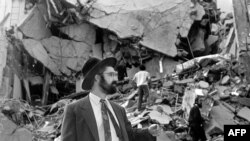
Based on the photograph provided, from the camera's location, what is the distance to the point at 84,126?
284cm

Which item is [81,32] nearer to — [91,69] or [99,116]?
[91,69]

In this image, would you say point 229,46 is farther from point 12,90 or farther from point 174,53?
point 12,90

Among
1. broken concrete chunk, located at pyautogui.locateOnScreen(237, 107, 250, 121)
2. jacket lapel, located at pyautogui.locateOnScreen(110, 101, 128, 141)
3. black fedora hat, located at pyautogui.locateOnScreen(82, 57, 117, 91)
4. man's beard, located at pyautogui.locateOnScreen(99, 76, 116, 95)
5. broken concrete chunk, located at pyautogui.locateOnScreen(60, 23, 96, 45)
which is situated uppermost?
broken concrete chunk, located at pyautogui.locateOnScreen(60, 23, 96, 45)

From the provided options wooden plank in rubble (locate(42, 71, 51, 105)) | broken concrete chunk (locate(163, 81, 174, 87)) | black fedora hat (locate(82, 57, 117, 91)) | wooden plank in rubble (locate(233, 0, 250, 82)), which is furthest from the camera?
wooden plank in rubble (locate(42, 71, 51, 105))

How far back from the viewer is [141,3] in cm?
1678

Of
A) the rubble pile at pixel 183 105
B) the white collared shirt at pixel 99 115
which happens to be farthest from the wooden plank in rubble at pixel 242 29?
the white collared shirt at pixel 99 115

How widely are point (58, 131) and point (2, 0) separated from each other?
384 inches

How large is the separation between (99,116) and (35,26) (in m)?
14.0

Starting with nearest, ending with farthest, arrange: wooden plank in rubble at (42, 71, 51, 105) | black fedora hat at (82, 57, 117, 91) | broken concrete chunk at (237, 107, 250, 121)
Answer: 1. black fedora hat at (82, 57, 117, 91)
2. broken concrete chunk at (237, 107, 250, 121)
3. wooden plank in rubble at (42, 71, 51, 105)

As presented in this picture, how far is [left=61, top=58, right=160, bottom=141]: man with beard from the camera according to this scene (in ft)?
9.30

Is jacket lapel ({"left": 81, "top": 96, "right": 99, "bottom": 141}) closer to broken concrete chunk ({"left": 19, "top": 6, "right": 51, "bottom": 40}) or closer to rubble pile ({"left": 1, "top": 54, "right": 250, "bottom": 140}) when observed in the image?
rubble pile ({"left": 1, "top": 54, "right": 250, "bottom": 140})

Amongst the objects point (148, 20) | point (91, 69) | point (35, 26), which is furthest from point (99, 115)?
point (35, 26)

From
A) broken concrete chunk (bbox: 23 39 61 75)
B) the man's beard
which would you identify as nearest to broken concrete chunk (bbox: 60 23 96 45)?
broken concrete chunk (bbox: 23 39 61 75)

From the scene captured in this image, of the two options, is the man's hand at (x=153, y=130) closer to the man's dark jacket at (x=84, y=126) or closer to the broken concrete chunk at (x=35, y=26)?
the man's dark jacket at (x=84, y=126)
